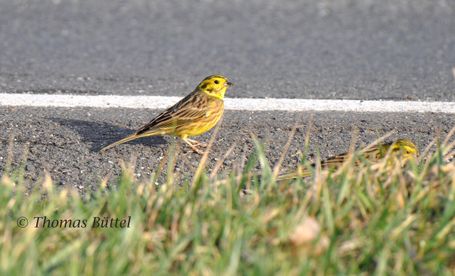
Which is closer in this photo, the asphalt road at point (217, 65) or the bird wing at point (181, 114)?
the asphalt road at point (217, 65)

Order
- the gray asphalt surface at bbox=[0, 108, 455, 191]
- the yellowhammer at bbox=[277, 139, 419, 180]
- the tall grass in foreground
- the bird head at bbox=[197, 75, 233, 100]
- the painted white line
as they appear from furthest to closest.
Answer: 1. the bird head at bbox=[197, 75, 233, 100]
2. the painted white line
3. the gray asphalt surface at bbox=[0, 108, 455, 191]
4. the yellowhammer at bbox=[277, 139, 419, 180]
5. the tall grass in foreground

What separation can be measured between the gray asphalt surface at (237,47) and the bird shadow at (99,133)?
100cm

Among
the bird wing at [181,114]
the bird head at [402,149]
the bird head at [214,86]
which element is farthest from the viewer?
the bird head at [214,86]

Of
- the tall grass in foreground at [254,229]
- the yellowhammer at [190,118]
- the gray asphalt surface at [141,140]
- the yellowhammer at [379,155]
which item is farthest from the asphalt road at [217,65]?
the tall grass in foreground at [254,229]

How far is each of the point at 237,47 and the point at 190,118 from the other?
116 inches

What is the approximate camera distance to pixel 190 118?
7.21m

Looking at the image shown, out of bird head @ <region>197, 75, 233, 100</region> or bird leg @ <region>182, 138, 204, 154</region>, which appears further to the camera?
bird head @ <region>197, 75, 233, 100</region>

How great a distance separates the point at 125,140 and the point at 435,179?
261 centimetres

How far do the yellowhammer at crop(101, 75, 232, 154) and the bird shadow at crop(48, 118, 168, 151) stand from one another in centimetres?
17

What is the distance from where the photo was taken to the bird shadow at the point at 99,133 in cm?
674

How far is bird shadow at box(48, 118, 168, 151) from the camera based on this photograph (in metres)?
6.74

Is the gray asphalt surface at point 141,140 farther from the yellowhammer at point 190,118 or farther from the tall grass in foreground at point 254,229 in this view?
the tall grass in foreground at point 254,229

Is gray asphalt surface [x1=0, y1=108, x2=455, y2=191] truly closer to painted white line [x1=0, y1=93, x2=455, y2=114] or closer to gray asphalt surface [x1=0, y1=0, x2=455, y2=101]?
painted white line [x1=0, y1=93, x2=455, y2=114]

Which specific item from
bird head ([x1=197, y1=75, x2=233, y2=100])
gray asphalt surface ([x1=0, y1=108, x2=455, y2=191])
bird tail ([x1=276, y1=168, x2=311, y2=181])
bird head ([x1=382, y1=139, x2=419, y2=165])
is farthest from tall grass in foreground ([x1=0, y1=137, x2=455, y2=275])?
bird head ([x1=197, y1=75, x2=233, y2=100])
